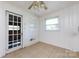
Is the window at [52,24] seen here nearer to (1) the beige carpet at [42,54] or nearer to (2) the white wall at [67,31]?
(2) the white wall at [67,31]

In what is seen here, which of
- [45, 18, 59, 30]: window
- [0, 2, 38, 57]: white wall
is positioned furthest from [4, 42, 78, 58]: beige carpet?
[45, 18, 59, 30]: window

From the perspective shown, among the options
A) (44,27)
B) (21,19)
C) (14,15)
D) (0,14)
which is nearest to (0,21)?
(0,14)

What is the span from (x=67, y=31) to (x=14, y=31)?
109 inches

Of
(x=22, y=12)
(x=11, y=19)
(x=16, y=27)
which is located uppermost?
(x=22, y=12)

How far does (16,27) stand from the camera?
4320 millimetres

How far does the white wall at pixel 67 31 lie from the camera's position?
13.4 feet

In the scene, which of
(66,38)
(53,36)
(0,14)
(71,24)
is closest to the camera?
(0,14)

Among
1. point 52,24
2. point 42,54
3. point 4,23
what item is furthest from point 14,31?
point 52,24

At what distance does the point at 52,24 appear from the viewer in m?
5.81

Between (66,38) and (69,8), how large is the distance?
1.61 meters

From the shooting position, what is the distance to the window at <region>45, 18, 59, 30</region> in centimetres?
546

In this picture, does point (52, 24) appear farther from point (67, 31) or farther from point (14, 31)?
point (14, 31)

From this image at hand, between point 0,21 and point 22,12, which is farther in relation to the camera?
point 22,12

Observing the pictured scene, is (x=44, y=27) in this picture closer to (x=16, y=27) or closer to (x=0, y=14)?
(x=16, y=27)
